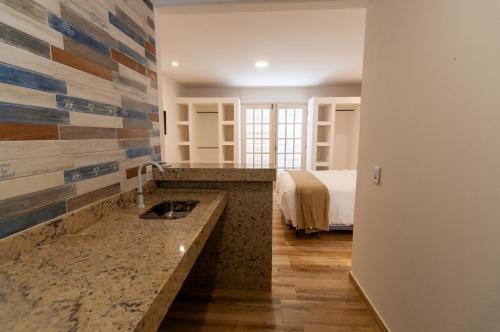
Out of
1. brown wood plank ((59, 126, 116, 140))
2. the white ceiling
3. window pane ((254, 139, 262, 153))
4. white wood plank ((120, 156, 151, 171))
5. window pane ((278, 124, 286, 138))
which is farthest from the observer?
window pane ((254, 139, 262, 153))

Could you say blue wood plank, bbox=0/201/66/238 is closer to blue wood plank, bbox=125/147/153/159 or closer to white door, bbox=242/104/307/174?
blue wood plank, bbox=125/147/153/159

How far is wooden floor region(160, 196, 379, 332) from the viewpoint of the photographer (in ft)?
5.13

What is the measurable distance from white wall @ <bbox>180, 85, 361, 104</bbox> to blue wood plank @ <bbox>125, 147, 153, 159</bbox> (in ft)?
12.2

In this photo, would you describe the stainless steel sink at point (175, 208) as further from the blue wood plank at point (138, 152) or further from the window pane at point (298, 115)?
the window pane at point (298, 115)

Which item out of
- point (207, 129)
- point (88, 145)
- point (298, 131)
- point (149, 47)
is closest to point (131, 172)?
point (88, 145)

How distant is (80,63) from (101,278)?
991 mm

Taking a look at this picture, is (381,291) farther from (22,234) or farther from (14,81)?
(14,81)

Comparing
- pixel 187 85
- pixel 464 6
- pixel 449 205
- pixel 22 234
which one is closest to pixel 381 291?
pixel 449 205

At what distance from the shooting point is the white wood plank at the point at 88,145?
3.31 ft

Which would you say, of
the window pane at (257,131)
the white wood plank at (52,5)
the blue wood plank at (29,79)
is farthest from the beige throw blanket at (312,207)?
the window pane at (257,131)

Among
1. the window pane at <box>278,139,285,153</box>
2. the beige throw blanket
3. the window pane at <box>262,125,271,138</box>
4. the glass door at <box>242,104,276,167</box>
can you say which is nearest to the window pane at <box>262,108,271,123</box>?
the glass door at <box>242,104,276,167</box>

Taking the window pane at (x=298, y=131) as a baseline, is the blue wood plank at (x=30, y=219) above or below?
below

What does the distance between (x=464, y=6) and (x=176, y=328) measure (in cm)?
232

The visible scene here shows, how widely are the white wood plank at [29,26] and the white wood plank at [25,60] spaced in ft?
0.26
